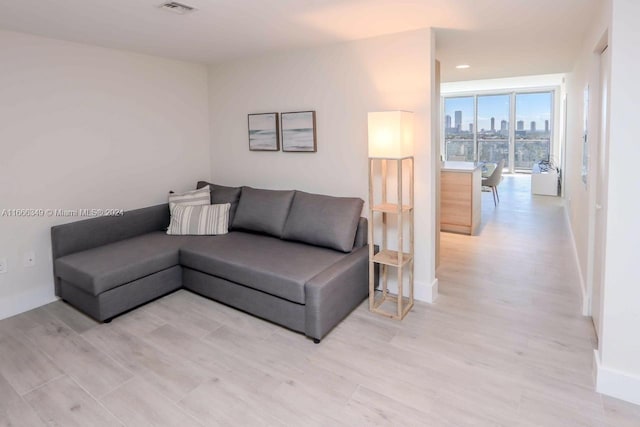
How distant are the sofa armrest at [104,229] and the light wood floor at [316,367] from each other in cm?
52

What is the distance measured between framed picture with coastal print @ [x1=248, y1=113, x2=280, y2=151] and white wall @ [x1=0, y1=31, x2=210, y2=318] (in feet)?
2.59

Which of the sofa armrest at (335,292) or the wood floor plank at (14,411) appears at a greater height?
the sofa armrest at (335,292)

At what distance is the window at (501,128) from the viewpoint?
10406mm

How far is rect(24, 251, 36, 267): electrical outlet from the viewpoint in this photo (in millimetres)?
3340

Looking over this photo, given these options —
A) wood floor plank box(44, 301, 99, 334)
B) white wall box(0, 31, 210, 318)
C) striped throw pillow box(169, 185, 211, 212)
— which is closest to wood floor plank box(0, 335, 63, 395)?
wood floor plank box(44, 301, 99, 334)

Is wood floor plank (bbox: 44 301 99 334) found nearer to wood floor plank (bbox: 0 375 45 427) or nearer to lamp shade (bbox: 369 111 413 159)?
wood floor plank (bbox: 0 375 45 427)

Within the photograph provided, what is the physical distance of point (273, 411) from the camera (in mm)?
2111

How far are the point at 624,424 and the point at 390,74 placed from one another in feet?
8.69

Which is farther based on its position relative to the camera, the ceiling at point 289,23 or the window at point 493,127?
the window at point 493,127

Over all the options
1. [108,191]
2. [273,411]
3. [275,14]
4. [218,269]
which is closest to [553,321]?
[273,411]

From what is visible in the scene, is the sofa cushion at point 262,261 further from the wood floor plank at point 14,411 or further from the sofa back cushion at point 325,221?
the wood floor plank at point 14,411

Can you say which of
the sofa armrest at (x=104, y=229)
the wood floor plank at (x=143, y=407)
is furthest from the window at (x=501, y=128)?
the wood floor plank at (x=143, y=407)

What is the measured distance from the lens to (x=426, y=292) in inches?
133

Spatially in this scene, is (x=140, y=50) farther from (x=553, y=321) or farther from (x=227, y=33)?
(x=553, y=321)
